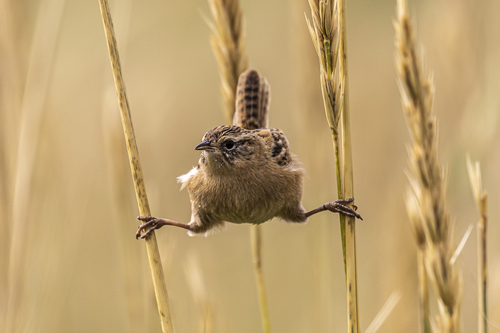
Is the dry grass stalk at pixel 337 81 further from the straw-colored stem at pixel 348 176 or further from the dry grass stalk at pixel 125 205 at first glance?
the dry grass stalk at pixel 125 205

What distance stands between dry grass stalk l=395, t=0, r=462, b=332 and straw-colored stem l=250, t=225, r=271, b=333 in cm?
87

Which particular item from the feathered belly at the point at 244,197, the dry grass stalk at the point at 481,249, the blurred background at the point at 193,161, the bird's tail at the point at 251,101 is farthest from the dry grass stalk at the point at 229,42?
the dry grass stalk at the point at 481,249

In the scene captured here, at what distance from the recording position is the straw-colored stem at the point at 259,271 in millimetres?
2232

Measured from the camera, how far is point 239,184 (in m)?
2.54

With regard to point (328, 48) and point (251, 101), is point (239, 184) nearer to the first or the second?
point (251, 101)

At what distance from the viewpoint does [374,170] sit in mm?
4012

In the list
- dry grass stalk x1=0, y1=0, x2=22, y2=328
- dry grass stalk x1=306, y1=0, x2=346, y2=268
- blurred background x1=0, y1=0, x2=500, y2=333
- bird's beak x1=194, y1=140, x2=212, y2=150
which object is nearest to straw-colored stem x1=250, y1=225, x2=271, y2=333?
blurred background x1=0, y1=0, x2=500, y2=333

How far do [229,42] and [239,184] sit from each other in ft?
2.42

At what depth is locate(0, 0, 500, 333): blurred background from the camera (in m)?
2.33

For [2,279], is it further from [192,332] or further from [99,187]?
[99,187]

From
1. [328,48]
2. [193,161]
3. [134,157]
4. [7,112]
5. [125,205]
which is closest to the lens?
[328,48]

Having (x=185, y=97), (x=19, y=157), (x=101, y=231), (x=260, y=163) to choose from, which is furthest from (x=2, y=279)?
(x=185, y=97)

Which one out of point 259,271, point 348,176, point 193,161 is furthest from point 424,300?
point 193,161

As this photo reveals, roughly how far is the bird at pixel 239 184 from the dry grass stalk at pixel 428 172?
0.78 metres
